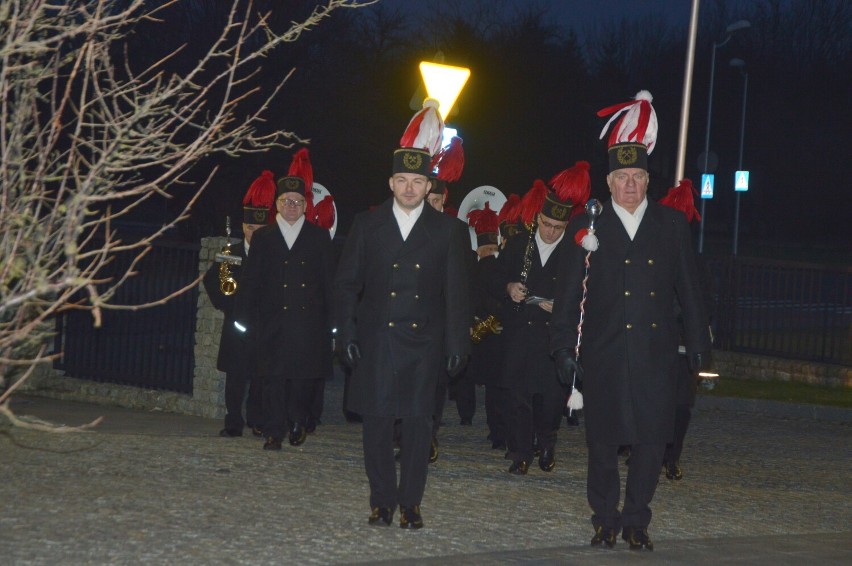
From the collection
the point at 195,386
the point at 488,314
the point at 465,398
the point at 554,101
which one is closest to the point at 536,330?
A: the point at 488,314

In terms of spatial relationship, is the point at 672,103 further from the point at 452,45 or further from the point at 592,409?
the point at 592,409

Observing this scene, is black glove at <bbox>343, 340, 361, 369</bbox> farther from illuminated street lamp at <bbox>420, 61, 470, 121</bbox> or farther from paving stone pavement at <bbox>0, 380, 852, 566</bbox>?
illuminated street lamp at <bbox>420, 61, 470, 121</bbox>

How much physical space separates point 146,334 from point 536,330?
444 centimetres

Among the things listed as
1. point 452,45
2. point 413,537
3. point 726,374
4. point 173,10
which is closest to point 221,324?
point 413,537

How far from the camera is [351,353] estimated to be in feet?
23.6

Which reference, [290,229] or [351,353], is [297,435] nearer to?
[290,229]

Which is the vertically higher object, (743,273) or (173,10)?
(173,10)

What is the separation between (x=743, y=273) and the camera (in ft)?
56.1

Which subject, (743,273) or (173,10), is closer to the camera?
(743,273)

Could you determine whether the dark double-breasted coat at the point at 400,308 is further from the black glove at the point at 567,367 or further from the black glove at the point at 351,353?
the black glove at the point at 567,367

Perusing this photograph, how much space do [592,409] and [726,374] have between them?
34.0ft

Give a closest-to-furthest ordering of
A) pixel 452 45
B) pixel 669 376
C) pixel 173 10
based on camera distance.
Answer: pixel 669 376 < pixel 173 10 < pixel 452 45

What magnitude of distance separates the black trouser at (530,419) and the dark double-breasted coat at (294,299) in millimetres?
1443

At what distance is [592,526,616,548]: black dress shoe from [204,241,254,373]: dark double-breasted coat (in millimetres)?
4237
